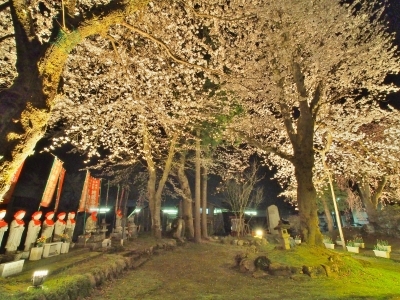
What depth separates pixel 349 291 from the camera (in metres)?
6.28

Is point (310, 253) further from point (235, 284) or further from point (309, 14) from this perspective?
point (309, 14)

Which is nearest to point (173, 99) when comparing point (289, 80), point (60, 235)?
point (289, 80)

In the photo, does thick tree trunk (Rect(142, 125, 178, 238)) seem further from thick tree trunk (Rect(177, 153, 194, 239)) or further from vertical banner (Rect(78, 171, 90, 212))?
A: vertical banner (Rect(78, 171, 90, 212))

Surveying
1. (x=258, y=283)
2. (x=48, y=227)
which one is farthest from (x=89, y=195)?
(x=258, y=283)

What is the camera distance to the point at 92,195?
1356cm

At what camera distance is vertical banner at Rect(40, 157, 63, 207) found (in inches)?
387

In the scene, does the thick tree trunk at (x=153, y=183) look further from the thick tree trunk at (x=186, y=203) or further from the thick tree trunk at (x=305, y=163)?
the thick tree trunk at (x=305, y=163)

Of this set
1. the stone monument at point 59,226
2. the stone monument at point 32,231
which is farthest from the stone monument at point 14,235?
the stone monument at point 59,226

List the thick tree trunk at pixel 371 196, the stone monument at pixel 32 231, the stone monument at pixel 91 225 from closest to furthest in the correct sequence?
the stone monument at pixel 32 231
the stone monument at pixel 91 225
the thick tree trunk at pixel 371 196

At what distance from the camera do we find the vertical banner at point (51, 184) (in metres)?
9.83

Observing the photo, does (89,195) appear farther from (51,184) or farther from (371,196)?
(371,196)

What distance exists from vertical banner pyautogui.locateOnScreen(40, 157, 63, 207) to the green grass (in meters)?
4.42

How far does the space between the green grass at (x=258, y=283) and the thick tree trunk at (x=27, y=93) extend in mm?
4151

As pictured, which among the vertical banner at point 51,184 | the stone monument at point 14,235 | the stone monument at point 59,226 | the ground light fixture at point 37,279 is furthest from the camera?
the stone monument at point 59,226
